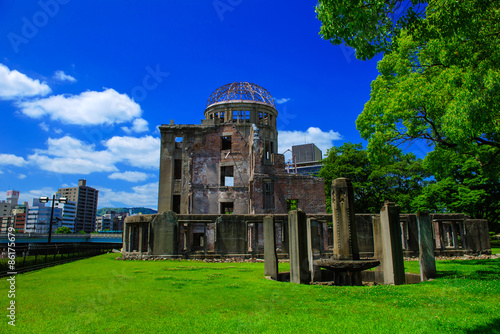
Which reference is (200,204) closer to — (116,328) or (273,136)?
(273,136)

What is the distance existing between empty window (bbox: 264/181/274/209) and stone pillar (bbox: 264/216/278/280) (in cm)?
1912

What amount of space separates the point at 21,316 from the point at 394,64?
61.1 feet

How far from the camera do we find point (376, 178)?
38281 mm

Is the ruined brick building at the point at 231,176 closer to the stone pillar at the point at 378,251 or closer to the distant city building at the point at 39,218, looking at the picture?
the stone pillar at the point at 378,251

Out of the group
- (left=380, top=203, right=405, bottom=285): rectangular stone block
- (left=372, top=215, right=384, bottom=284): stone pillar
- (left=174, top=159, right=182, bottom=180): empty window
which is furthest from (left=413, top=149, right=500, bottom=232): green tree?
(left=174, top=159, right=182, bottom=180): empty window

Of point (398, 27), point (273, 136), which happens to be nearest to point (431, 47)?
point (398, 27)

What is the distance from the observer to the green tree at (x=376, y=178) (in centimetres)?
3756

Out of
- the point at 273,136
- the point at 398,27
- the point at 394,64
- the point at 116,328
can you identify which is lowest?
the point at 116,328

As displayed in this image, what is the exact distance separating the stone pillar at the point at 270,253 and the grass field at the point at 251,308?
2080 mm

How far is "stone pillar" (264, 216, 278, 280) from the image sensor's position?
11.8 meters

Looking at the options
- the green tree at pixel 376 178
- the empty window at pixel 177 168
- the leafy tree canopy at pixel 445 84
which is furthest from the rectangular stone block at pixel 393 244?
the empty window at pixel 177 168

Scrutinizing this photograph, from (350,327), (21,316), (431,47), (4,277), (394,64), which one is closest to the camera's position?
(350,327)

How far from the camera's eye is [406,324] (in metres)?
5.45

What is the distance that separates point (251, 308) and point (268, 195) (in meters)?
25.6
